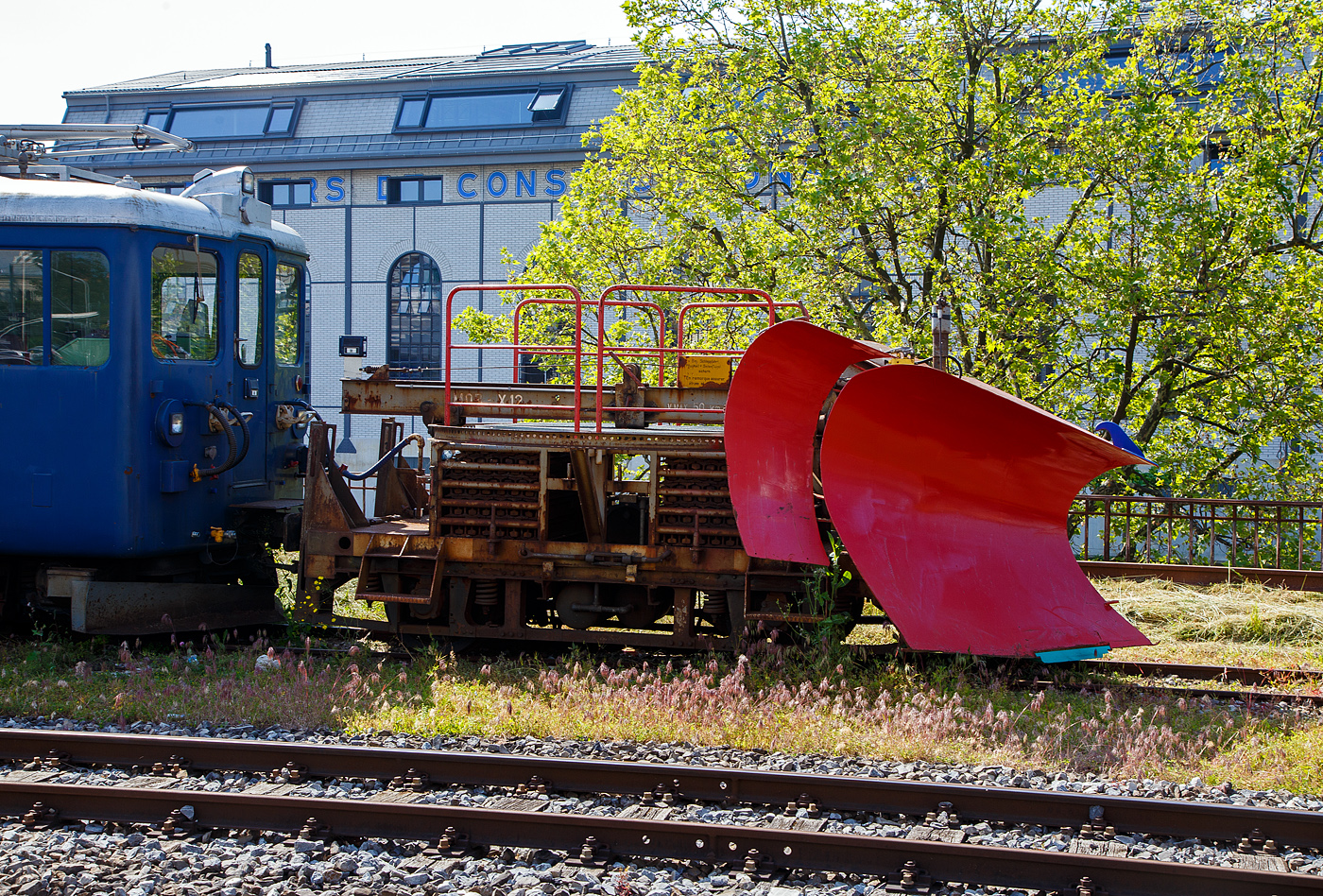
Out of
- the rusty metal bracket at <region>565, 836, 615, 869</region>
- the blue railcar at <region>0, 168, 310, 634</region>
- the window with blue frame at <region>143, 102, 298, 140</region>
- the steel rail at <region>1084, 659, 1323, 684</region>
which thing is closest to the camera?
the rusty metal bracket at <region>565, 836, 615, 869</region>

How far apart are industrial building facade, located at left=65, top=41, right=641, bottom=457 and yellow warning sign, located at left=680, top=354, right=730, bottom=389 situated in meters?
15.8

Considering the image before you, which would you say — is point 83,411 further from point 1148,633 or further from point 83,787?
point 1148,633

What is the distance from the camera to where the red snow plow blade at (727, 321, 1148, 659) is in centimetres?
600

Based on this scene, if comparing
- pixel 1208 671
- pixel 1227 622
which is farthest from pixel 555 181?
pixel 1208 671

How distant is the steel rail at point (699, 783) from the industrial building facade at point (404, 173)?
1794cm

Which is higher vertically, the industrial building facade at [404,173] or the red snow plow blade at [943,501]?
the industrial building facade at [404,173]

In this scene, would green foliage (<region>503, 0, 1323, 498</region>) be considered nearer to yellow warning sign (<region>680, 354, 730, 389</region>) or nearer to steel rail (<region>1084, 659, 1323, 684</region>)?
yellow warning sign (<region>680, 354, 730, 389</region>)

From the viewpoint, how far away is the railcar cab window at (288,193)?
80.0 ft

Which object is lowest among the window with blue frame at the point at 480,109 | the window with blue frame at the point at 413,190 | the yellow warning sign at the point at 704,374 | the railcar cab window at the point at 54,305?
the yellow warning sign at the point at 704,374

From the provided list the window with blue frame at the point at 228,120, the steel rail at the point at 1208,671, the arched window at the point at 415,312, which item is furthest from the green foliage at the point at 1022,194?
the window with blue frame at the point at 228,120

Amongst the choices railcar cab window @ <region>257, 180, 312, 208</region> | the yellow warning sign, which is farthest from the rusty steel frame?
railcar cab window @ <region>257, 180, 312, 208</region>

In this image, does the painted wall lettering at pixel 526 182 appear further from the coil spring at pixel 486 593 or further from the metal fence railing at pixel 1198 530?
the coil spring at pixel 486 593

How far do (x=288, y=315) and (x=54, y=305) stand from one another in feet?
6.17

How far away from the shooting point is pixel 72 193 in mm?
6926
